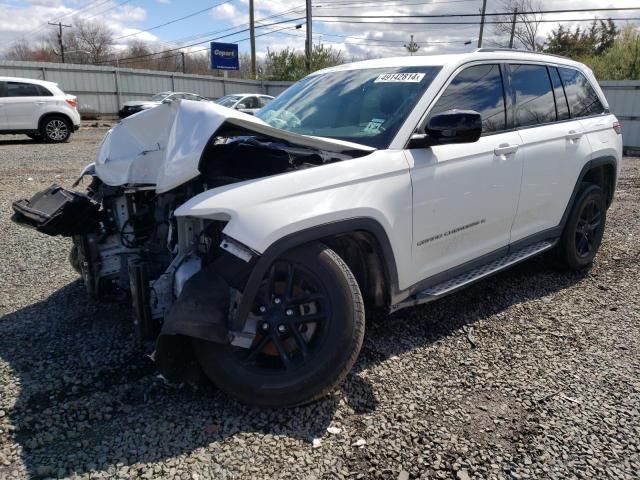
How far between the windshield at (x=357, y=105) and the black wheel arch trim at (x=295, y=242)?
1.91 feet

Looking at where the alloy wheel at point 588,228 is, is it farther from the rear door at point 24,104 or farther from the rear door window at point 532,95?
the rear door at point 24,104

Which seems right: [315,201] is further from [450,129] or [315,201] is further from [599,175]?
[599,175]

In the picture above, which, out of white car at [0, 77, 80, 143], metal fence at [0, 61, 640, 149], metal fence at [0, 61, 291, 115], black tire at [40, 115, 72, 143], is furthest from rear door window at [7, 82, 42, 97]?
metal fence at [0, 61, 640, 149]

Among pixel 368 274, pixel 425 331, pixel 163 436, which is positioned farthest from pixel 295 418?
pixel 425 331

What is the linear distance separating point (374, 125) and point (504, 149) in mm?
1017

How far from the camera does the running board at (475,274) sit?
318 centimetres

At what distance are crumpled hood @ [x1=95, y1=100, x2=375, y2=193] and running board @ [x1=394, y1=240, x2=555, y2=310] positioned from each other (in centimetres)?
97

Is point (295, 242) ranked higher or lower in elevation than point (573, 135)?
lower

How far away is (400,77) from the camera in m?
3.48

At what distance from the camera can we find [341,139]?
3221 millimetres

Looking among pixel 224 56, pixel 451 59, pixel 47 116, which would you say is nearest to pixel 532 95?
pixel 451 59

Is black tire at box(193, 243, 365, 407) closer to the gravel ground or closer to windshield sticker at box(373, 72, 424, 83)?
the gravel ground

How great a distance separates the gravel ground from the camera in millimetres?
2318

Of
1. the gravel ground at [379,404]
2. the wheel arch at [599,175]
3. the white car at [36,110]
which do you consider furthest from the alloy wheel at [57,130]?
the wheel arch at [599,175]
